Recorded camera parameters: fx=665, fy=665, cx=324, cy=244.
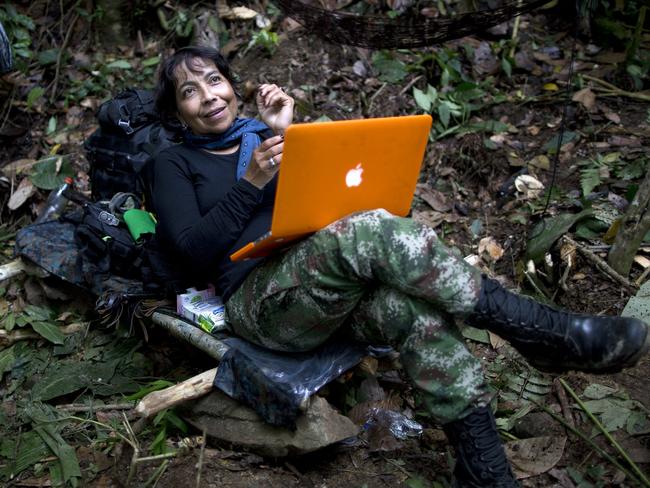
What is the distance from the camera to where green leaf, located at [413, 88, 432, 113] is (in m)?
5.32

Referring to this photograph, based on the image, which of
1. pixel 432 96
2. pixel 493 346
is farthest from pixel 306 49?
pixel 493 346

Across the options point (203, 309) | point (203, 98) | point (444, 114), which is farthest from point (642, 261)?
point (203, 98)

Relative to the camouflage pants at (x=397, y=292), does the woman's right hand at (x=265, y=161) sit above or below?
above

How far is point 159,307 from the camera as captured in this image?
352cm

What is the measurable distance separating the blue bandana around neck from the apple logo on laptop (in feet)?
2.67

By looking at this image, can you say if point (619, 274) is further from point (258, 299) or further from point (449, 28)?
point (258, 299)

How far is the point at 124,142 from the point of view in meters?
4.00

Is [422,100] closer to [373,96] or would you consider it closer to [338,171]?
[373,96]

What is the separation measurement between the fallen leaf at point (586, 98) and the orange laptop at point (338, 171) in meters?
2.89

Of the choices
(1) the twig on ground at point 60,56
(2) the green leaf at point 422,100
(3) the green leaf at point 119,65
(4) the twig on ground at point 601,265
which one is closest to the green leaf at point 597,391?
(4) the twig on ground at point 601,265

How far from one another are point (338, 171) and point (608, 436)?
1.61 metres

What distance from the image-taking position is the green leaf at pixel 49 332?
12.8 ft

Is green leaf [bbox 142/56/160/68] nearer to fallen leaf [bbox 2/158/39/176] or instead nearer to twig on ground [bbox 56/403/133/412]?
fallen leaf [bbox 2/158/39/176]

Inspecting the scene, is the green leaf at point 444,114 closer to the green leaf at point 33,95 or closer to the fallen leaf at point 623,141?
the fallen leaf at point 623,141
